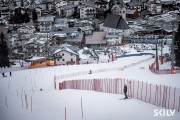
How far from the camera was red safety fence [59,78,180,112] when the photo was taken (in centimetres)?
774

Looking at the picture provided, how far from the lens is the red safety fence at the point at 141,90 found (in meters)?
7.74

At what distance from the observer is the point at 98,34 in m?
35.1

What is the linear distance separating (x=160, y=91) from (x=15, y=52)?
26063 millimetres

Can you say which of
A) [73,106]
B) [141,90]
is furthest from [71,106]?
[141,90]

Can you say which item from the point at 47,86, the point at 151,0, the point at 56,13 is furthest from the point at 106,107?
the point at 151,0

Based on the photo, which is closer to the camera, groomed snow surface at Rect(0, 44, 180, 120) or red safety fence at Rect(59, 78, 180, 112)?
groomed snow surface at Rect(0, 44, 180, 120)

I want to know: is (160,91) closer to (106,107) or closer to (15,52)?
(106,107)

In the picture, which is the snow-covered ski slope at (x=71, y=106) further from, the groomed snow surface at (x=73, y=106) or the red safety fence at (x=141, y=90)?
the red safety fence at (x=141, y=90)

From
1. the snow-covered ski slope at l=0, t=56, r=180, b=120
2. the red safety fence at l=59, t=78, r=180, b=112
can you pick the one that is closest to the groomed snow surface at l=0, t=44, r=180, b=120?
the snow-covered ski slope at l=0, t=56, r=180, b=120

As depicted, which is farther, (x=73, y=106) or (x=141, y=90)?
(x=141, y=90)

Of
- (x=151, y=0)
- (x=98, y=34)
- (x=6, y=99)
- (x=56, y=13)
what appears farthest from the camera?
(x=151, y=0)

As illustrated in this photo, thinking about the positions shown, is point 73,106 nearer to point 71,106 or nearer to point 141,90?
point 71,106

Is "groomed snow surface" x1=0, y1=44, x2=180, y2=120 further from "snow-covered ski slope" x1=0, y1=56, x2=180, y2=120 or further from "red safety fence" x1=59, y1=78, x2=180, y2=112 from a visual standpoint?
"red safety fence" x1=59, y1=78, x2=180, y2=112

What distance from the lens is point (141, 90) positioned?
29.0ft
